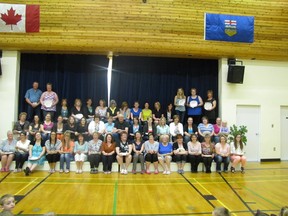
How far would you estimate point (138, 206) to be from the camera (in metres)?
4.80

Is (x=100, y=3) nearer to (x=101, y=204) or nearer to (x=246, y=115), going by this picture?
(x=101, y=204)

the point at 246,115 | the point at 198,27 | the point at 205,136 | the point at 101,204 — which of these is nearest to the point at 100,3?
the point at 198,27

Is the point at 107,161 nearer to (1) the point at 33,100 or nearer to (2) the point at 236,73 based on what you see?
(1) the point at 33,100

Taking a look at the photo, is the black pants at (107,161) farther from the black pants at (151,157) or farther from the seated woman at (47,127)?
the seated woman at (47,127)

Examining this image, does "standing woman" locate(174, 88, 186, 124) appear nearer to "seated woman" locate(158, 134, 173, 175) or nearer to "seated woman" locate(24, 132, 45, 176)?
"seated woman" locate(158, 134, 173, 175)

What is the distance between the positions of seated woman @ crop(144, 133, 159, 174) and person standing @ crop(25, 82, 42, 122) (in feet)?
13.2

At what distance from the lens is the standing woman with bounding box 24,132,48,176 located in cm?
742

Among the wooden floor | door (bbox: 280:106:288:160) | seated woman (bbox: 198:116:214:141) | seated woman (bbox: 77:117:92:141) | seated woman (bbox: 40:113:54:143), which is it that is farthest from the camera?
door (bbox: 280:106:288:160)

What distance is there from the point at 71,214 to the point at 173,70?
22.6 ft

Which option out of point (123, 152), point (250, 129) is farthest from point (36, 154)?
point (250, 129)

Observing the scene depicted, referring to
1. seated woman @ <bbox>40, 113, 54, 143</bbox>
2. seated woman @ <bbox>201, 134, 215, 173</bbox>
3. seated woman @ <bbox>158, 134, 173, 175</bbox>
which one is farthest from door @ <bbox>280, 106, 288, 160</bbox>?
seated woman @ <bbox>40, 113, 54, 143</bbox>

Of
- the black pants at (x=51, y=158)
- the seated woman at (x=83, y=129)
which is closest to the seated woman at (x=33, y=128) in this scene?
the black pants at (x=51, y=158)

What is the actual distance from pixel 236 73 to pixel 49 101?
638 centimetres

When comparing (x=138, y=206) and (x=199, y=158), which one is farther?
(x=199, y=158)
